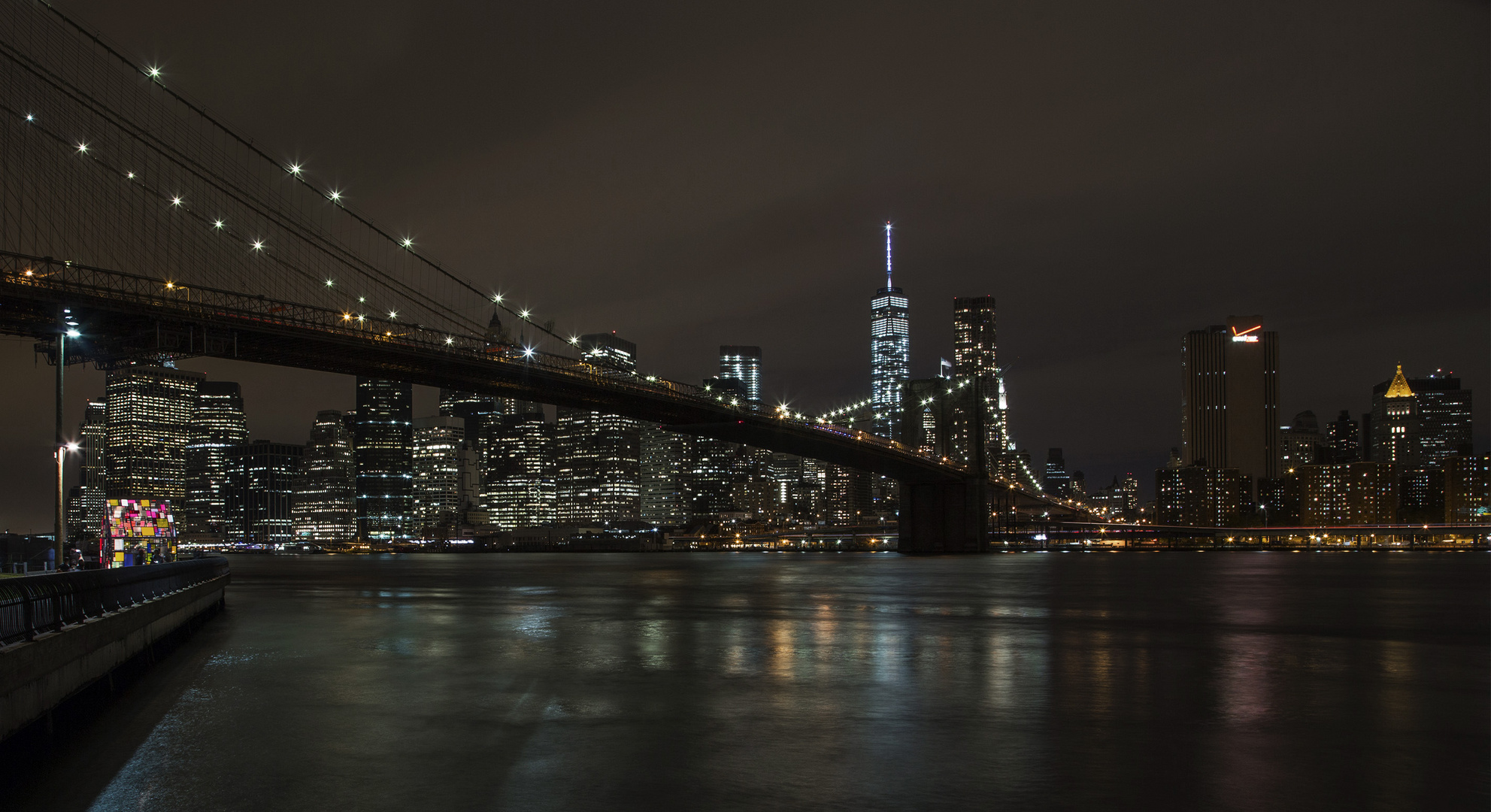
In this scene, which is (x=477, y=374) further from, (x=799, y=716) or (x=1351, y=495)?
(x=1351, y=495)

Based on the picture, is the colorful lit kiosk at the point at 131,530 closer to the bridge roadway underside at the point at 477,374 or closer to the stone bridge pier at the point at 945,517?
the bridge roadway underside at the point at 477,374

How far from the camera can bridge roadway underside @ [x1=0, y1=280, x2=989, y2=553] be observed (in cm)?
4316

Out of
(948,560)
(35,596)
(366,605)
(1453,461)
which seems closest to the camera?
(35,596)

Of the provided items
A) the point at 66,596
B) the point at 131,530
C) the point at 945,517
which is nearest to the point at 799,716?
the point at 66,596

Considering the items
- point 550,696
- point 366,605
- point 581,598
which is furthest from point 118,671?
point 581,598

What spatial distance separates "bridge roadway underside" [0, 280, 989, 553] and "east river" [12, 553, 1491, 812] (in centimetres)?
2209

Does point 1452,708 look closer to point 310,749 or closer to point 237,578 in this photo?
point 310,749

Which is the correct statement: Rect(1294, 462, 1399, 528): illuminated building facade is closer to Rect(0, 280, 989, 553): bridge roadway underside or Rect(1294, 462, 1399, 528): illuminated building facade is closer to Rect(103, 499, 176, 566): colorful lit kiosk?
Rect(0, 280, 989, 553): bridge roadway underside

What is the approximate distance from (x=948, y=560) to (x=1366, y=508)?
138706 millimetres

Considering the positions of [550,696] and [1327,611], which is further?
[1327,611]

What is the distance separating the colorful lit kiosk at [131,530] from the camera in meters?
30.8

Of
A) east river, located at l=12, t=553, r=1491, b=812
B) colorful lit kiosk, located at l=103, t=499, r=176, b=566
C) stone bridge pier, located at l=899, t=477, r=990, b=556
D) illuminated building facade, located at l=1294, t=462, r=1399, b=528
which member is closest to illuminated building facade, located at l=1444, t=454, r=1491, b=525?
illuminated building facade, located at l=1294, t=462, r=1399, b=528

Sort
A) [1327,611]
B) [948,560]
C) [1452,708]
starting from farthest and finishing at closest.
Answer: [948,560], [1327,611], [1452,708]

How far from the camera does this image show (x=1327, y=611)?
1160 inches
